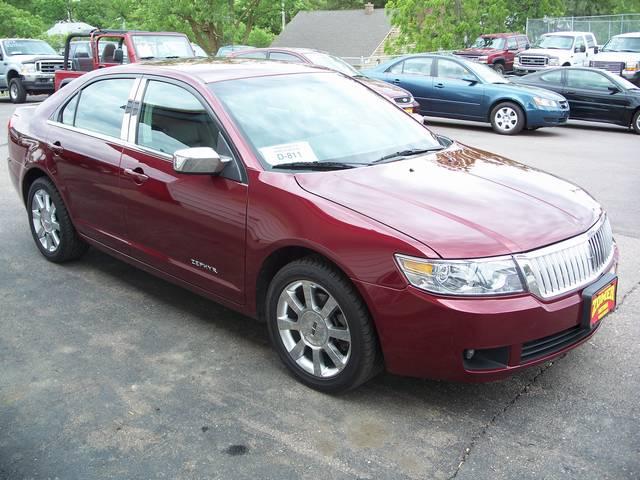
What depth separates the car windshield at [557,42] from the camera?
2572 centimetres

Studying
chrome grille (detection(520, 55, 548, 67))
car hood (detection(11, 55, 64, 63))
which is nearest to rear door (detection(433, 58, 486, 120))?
chrome grille (detection(520, 55, 548, 67))

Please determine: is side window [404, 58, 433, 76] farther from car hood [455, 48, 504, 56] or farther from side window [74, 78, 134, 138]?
car hood [455, 48, 504, 56]

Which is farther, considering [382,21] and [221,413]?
[382,21]

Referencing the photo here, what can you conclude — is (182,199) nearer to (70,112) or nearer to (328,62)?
(70,112)

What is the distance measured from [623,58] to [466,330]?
2046cm

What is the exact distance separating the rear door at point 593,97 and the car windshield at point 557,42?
37.5 feet

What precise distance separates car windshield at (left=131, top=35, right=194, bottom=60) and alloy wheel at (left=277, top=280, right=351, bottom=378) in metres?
11.7

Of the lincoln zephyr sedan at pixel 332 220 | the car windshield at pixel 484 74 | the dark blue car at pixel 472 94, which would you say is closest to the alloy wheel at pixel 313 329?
the lincoln zephyr sedan at pixel 332 220

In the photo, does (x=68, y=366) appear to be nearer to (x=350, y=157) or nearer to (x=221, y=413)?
(x=221, y=413)

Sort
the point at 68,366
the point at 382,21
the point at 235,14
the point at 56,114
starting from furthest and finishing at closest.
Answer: the point at 382,21, the point at 235,14, the point at 56,114, the point at 68,366

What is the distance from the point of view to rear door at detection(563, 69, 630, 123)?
1460 cm

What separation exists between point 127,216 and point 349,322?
195cm

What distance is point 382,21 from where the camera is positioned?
51375 millimetres

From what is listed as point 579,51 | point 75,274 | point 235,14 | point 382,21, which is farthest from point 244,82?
point 382,21
